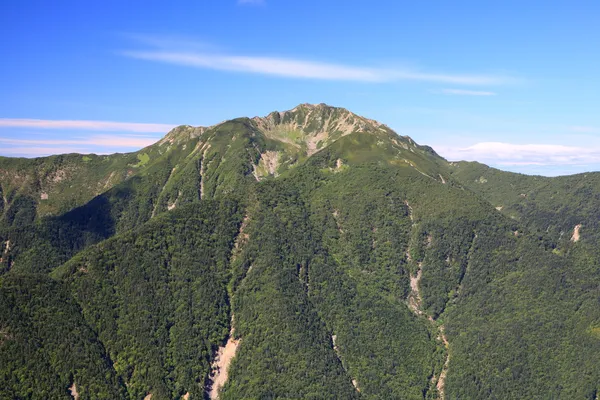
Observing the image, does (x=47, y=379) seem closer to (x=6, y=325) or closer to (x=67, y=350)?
(x=67, y=350)

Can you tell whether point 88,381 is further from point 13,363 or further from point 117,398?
point 13,363

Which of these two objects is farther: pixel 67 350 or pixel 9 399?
pixel 67 350

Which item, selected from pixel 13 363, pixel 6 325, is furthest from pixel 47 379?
pixel 6 325

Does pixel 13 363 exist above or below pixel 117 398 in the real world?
above

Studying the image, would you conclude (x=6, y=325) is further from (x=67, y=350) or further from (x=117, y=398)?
(x=117, y=398)

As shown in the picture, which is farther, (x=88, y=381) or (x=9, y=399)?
(x=88, y=381)

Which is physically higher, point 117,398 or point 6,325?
point 6,325

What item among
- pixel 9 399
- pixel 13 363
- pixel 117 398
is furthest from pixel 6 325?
pixel 117 398
